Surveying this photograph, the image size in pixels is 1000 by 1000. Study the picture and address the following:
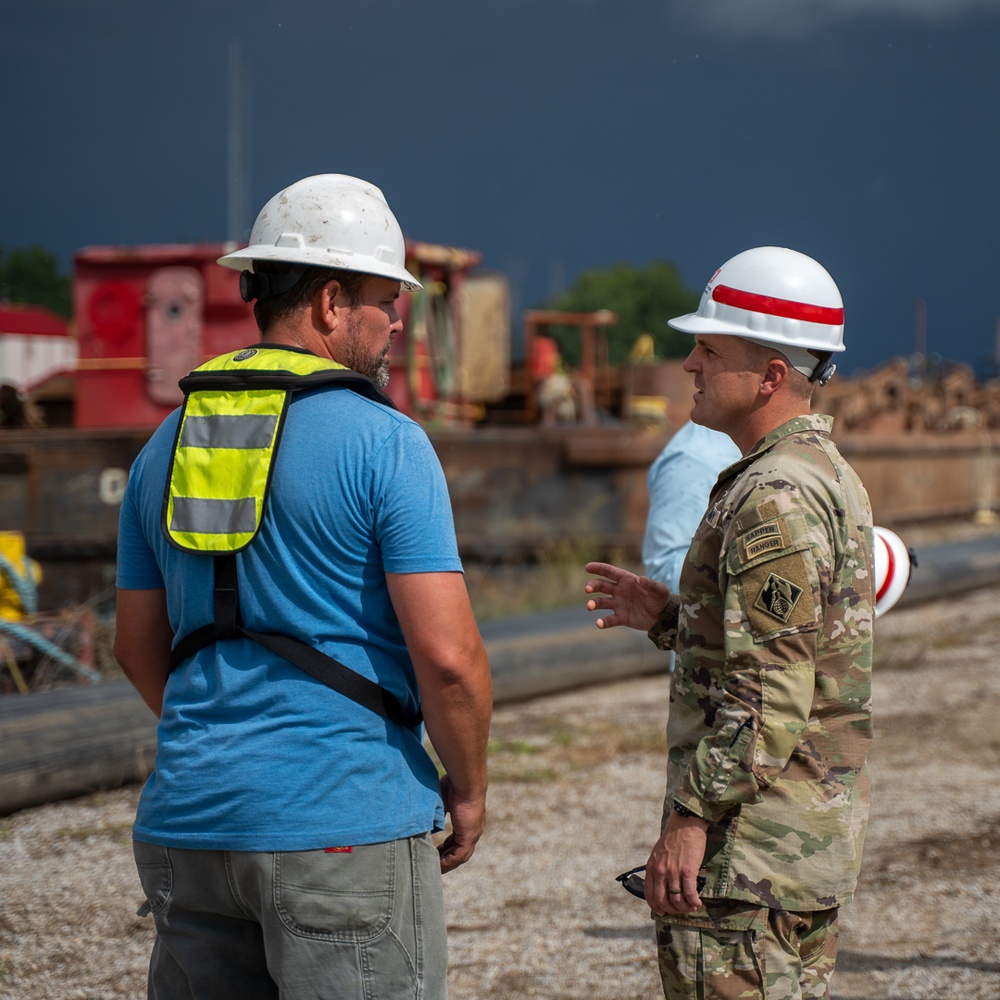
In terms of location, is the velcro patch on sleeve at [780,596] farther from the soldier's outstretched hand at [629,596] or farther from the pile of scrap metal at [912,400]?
the pile of scrap metal at [912,400]

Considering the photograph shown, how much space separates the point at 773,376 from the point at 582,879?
10.0 ft

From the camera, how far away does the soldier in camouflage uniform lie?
7.11 ft

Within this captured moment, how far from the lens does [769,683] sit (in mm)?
2148

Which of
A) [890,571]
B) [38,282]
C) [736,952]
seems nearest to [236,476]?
[736,952]

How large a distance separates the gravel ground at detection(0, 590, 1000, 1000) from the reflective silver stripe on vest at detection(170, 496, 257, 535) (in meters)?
2.26

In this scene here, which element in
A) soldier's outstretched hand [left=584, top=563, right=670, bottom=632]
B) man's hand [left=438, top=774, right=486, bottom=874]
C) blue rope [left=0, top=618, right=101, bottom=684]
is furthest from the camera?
blue rope [left=0, top=618, right=101, bottom=684]

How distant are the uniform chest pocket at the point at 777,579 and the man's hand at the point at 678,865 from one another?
356 mm

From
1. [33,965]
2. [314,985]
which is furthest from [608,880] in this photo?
[314,985]

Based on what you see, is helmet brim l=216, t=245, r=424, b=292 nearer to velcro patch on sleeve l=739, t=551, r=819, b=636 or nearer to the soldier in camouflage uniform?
the soldier in camouflage uniform

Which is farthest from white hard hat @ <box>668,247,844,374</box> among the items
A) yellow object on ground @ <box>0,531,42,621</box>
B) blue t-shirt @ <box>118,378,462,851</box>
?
yellow object on ground @ <box>0,531,42,621</box>

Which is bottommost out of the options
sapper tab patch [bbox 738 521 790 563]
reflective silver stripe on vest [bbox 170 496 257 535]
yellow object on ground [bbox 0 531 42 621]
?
yellow object on ground [bbox 0 531 42 621]

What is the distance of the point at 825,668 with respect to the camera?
2.30 metres

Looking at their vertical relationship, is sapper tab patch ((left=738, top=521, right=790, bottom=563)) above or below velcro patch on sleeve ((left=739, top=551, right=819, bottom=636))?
above

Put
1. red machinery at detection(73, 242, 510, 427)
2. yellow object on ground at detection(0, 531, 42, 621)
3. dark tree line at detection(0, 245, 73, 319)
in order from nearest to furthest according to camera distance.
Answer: yellow object on ground at detection(0, 531, 42, 621), red machinery at detection(73, 242, 510, 427), dark tree line at detection(0, 245, 73, 319)
